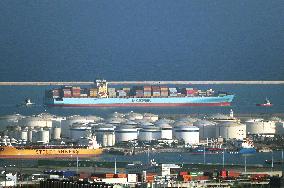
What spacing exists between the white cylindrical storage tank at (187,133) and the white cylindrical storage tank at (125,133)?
112 centimetres

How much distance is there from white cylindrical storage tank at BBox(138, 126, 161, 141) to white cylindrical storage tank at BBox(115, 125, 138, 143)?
0.17 metres

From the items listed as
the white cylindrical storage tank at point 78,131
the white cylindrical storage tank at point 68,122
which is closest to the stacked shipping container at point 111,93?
the white cylindrical storage tank at point 68,122

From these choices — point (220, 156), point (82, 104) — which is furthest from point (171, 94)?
point (220, 156)

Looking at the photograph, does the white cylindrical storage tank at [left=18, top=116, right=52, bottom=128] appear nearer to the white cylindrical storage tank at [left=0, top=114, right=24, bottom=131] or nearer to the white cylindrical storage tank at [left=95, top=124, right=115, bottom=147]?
the white cylindrical storage tank at [left=0, top=114, right=24, bottom=131]

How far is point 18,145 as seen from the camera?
3947 centimetres

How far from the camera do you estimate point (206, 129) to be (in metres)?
43.1

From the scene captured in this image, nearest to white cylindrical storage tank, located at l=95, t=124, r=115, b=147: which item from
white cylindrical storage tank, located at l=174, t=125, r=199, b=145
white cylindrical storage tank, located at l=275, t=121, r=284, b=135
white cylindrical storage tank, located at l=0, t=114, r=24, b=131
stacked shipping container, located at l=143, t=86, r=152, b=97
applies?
white cylindrical storage tank, located at l=174, t=125, r=199, b=145

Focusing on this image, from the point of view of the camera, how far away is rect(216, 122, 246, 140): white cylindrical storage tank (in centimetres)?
4247

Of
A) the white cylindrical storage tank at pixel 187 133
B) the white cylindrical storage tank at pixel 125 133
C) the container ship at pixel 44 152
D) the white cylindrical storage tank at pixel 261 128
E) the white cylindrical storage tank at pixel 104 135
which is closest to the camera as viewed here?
the container ship at pixel 44 152

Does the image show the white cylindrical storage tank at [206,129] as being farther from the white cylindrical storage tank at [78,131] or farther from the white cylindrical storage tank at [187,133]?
the white cylindrical storage tank at [78,131]

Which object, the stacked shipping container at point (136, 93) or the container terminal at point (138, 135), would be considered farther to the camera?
the stacked shipping container at point (136, 93)

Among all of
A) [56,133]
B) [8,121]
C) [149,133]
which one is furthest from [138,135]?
[8,121]

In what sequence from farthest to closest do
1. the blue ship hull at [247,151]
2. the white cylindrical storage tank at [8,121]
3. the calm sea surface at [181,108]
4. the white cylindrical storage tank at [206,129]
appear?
the calm sea surface at [181,108] < the white cylindrical storage tank at [8,121] < the white cylindrical storage tank at [206,129] < the blue ship hull at [247,151]

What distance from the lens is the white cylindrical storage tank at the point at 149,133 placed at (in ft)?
138
